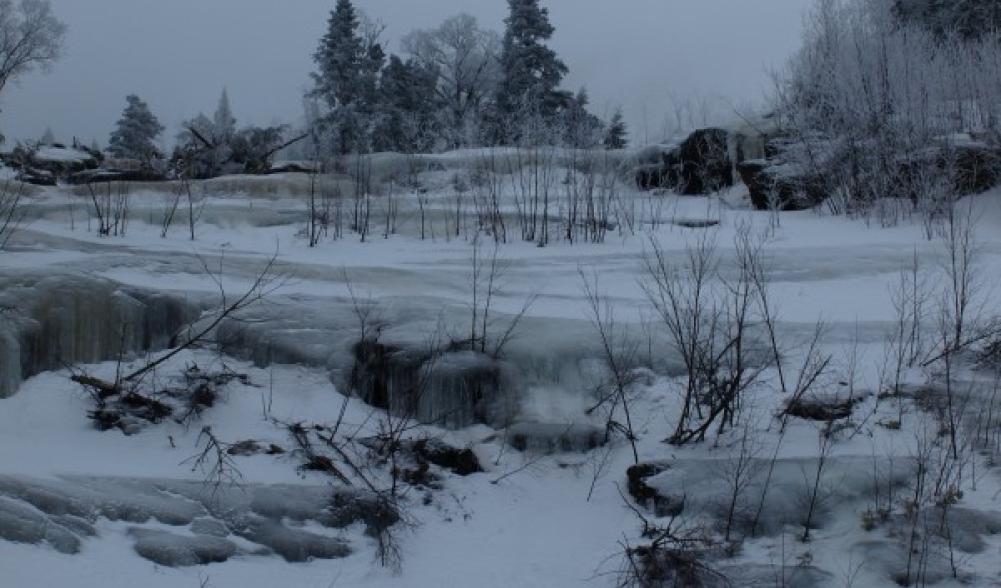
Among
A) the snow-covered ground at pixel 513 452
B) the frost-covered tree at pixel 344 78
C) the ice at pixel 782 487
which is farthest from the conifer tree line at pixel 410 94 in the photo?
the ice at pixel 782 487

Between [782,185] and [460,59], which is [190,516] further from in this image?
[460,59]

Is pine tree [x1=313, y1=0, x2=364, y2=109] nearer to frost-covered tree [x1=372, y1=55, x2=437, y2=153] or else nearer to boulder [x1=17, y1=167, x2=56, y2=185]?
frost-covered tree [x1=372, y1=55, x2=437, y2=153]

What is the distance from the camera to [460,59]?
134 feet

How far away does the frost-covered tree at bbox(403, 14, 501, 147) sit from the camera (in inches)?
1574

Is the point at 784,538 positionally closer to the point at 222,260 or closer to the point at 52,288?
the point at 52,288

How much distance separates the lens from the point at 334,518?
238 inches

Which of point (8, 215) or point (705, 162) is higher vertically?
point (705, 162)

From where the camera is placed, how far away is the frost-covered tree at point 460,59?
131ft

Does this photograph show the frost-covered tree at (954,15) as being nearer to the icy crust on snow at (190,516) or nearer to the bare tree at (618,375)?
the bare tree at (618,375)

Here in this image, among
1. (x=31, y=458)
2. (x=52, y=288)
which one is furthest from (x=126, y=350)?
(x=31, y=458)

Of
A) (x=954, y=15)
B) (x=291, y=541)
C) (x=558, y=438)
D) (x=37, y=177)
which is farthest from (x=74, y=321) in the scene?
(x=954, y=15)

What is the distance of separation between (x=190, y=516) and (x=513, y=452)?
8.81 feet

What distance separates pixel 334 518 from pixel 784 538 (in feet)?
10.7

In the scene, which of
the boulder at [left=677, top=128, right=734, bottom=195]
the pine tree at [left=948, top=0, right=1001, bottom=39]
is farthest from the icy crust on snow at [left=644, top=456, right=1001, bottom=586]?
the pine tree at [left=948, top=0, right=1001, bottom=39]
